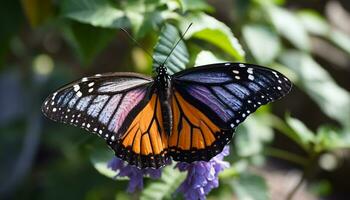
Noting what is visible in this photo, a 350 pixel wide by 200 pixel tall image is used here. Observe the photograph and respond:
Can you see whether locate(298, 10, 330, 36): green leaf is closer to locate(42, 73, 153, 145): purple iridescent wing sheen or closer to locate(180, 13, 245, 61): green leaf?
locate(180, 13, 245, 61): green leaf

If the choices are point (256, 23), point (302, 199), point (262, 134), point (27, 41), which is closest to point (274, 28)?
point (256, 23)

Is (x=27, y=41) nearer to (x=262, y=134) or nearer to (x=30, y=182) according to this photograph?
(x=30, y=182)

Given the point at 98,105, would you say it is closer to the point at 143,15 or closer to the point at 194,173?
the point at 194,173

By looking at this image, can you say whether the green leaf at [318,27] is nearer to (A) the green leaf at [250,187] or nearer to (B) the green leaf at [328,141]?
(B) the green leaf at [328,141]

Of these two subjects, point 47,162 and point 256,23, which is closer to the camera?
point 256,23

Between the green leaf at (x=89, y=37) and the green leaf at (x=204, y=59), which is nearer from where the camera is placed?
the green leaf at (x=204, y=59)

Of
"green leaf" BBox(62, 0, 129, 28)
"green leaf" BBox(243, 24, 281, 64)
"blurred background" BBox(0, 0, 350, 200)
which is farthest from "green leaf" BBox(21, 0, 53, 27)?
"green leaf" BBox(243, 24, 281, 64)

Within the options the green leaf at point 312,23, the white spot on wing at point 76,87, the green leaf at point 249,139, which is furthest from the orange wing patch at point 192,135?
the green leaf at point 312,23
